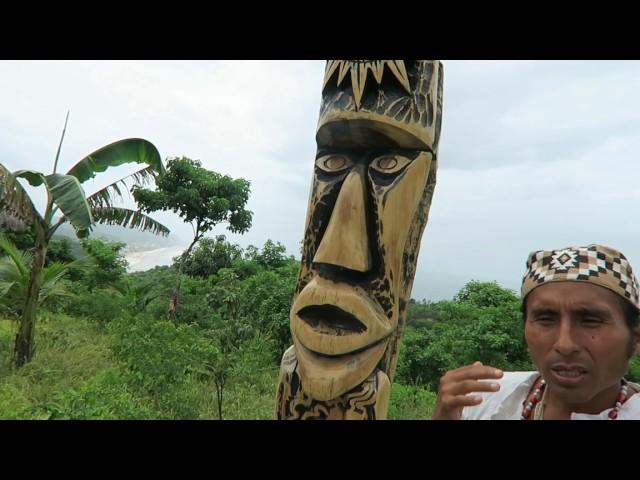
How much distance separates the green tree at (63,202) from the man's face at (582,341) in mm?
4445

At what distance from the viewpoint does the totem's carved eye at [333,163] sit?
2355 millimetres

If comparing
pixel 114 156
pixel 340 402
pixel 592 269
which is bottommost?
pixel 340 402

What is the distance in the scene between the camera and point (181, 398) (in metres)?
4.73

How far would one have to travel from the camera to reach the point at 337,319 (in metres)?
2.09

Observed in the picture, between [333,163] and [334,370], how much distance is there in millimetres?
1042

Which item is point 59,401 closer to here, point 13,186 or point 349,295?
point 13,186

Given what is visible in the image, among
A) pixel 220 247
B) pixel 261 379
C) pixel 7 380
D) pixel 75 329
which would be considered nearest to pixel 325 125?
pixel 261 379

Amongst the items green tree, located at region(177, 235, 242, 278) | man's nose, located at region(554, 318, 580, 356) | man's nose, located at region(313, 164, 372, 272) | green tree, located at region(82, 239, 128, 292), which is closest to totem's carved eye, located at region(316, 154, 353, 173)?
man's nose, located at region(313, 164, 372, 272)

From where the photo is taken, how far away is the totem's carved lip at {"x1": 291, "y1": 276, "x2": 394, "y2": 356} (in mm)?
2014

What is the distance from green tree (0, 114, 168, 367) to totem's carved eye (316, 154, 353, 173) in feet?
10.2

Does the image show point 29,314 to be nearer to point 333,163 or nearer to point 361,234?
point 333,163

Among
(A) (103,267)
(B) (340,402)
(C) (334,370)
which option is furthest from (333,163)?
(A) (103,267)

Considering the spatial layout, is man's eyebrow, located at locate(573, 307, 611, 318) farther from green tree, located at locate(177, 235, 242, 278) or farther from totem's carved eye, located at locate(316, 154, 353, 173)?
green tree, located at locate(177, 235, 242, 278)
